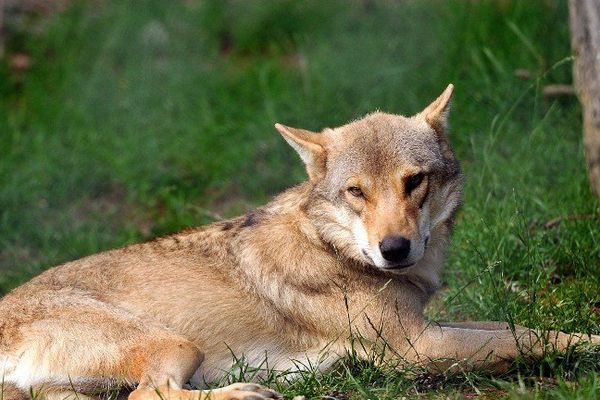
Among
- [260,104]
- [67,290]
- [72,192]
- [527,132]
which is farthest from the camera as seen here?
[260,104]

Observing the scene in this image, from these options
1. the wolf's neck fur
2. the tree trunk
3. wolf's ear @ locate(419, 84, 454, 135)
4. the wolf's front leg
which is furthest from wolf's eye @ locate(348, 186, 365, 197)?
the tree trunk

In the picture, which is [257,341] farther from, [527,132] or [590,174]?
[527,132]

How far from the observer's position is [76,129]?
36.5ft

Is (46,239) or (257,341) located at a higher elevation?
(257,341)

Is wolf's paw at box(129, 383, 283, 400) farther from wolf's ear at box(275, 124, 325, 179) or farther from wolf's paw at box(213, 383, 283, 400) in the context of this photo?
wolf's ear at box(275, 124, 325, 179)

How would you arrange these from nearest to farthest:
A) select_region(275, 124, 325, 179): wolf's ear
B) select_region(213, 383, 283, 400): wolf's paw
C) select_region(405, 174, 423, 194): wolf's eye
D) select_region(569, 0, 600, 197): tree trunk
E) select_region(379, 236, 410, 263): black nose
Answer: select_region(213, 383, 283, 400): wolf's paw, select_region(379, 236, 410, 263): black nose, select_region(405, 174, 423, 194): wolf's eye, select_region(275, 124, 325, 179): wolf's ear, select_region(569, 0, 600, 197): tree trunk

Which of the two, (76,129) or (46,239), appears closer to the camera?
(46,239)

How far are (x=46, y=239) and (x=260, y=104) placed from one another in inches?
110

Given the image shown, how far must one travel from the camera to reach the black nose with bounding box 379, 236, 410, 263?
553 cm

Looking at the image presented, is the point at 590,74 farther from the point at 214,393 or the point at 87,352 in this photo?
the point at 87,352

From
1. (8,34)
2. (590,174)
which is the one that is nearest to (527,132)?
(590,174)

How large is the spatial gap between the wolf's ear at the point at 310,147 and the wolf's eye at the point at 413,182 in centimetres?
60

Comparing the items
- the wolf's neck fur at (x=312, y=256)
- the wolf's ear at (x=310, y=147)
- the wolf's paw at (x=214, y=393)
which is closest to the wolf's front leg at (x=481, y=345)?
the wolf's neck fur at (x=312, y=256)

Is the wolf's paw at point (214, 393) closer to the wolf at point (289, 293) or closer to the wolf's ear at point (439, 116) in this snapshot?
the wolf at point (289, 293)
